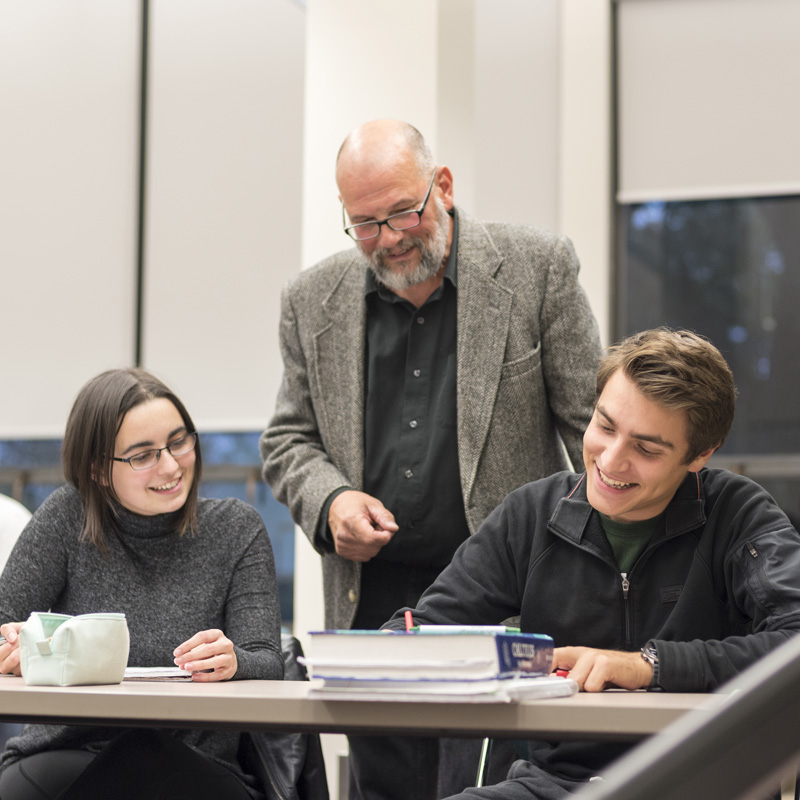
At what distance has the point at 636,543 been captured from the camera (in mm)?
1794

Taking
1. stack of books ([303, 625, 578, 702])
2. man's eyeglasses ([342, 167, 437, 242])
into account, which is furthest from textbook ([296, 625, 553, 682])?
man's eyeglasses ([342, 167, 437, 242])

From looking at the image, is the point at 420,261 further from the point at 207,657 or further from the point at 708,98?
the point at 708,98

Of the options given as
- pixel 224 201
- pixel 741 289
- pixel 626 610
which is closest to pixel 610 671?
pixel 626 610

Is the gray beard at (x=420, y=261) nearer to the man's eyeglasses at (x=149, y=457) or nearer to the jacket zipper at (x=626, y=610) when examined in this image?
the man's eyeglasses at (x=149, y=457)

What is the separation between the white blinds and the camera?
4883 mm

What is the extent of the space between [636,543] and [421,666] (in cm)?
71

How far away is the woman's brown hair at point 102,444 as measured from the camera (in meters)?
2.21

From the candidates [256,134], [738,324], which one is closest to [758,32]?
[738,324]

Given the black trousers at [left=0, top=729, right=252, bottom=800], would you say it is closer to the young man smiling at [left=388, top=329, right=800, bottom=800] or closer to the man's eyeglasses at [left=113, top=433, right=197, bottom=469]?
the young man smiling at [left=388, top=329, right=800, bottom=800]

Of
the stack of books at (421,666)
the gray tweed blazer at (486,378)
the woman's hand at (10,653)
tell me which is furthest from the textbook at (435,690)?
the gray tweed blazer at (486,378)

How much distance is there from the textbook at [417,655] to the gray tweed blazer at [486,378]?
1.13m

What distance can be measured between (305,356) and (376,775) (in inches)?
37.1

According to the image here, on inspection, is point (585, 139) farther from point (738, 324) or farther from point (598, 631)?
point (598, 631)

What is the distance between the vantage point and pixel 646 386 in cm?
173
